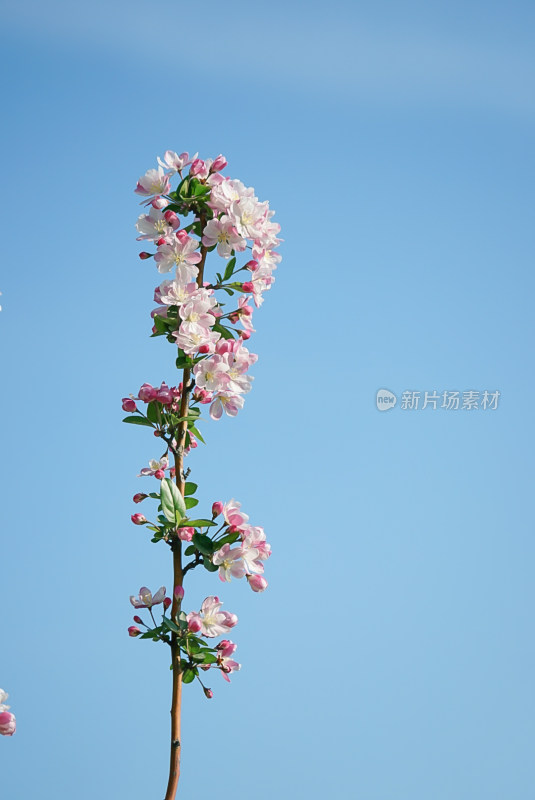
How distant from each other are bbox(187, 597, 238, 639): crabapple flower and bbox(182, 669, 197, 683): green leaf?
3.7 inches

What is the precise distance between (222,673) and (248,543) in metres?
0.33

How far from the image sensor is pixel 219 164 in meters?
2.12

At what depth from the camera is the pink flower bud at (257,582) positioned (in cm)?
198

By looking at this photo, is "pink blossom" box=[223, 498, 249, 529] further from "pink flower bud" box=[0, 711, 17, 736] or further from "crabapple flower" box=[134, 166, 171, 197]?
"crabapple flower" box=[134, 166, 171, 197]

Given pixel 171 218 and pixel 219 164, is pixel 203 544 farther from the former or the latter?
pixel 219 164

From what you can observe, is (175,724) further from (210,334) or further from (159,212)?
(159,212)

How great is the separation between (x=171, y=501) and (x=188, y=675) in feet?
1.39

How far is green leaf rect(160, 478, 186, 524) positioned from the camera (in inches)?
77.9

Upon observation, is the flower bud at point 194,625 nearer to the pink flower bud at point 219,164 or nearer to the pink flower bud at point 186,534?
the pink flower bud at point 186,534

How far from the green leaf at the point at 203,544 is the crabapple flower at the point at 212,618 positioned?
12 centimetres

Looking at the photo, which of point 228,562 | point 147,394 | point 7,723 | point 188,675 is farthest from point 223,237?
point 7,723

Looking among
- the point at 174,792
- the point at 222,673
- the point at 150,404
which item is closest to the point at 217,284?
the point at 150,404

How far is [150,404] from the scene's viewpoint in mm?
2082

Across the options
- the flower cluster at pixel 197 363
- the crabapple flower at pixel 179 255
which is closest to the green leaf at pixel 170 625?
the flower cluster at pixel 197 363
